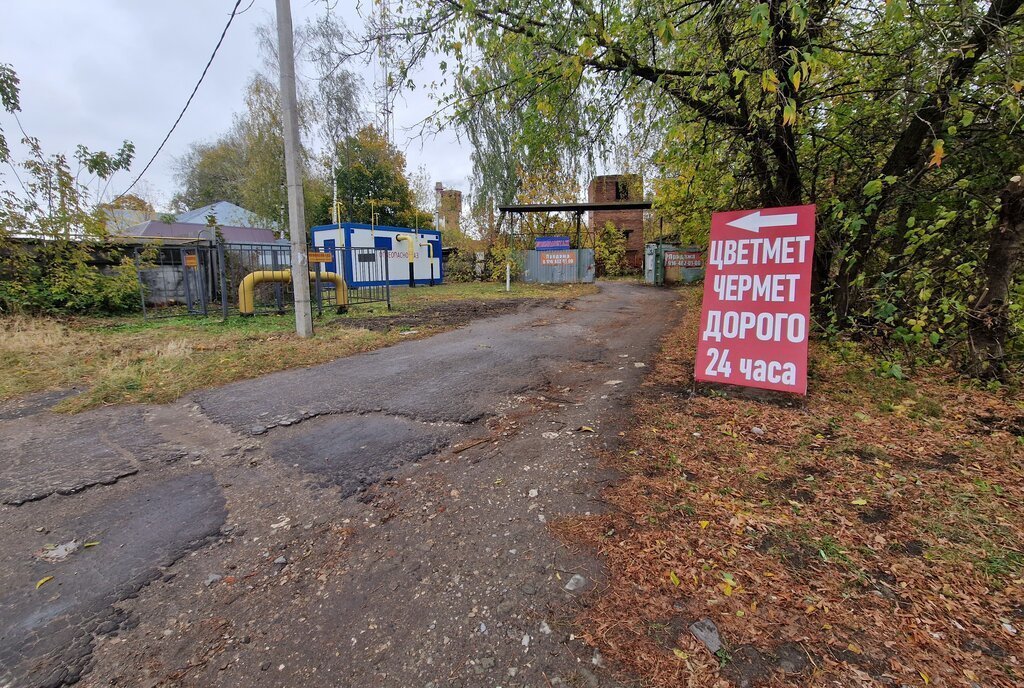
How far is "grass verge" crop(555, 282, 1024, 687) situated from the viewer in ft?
5.39

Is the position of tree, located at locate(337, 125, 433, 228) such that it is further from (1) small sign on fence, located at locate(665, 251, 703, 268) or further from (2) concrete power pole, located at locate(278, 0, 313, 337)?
(2) concrete power pole, located at locate(278, 0, 313, 337)

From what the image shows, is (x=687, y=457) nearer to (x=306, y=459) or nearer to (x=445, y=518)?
(x=445, y=518)

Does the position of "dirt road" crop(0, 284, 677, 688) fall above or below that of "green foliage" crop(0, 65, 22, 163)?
below

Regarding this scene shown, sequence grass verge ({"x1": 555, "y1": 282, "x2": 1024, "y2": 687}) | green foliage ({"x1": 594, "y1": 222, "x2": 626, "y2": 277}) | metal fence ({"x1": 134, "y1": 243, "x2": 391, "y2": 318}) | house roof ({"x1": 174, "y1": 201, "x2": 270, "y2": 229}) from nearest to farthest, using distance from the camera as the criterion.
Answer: grass verge ({"x1": 555, "y1": 282, "x2": 1024, "y2": 687}) < metal fence ({"x1": 134, "y1": 243, "x2": 391, "y2": 318}) < green foliage ({"x1": 594, "y1": 222, "x2": 626, "y2": 277}) < house roof ({"x1": 174, "y1": 201, "x2": 270, "y2": 229})

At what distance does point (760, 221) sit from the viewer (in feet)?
13.6

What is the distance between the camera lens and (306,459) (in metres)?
3.28

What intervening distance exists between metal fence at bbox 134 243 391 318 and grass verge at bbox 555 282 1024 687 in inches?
337

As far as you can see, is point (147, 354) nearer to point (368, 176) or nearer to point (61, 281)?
point (61, 281)

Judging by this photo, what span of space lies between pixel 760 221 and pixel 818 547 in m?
2.97

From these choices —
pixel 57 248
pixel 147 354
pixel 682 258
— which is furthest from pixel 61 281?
pixel 682 258

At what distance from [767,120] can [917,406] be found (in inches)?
131

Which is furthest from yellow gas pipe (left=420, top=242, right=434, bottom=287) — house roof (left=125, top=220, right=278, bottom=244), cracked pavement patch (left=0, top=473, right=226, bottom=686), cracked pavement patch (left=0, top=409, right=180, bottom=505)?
cracked pavement patch (left=0, top=473, right=226, bottom=686)

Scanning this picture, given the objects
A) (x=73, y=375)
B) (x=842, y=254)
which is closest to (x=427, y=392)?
(x=73, y=375)

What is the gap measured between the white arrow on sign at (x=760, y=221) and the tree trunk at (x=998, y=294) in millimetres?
1982
